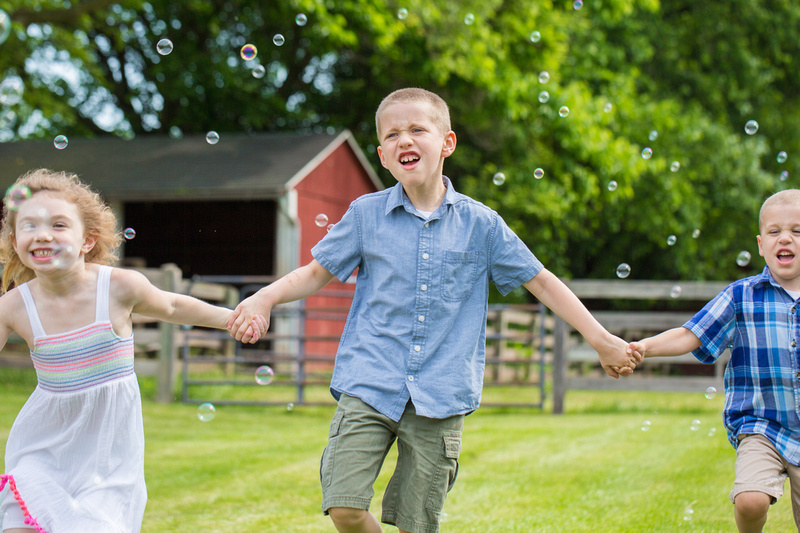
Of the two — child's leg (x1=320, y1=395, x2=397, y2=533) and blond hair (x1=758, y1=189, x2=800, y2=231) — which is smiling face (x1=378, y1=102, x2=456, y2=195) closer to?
child's leg (x1=320, y1=395, x2=397, y2=533)

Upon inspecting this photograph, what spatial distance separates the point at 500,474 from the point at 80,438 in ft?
9.87

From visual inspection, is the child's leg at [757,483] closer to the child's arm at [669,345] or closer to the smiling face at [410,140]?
the child's arm at [669,345]

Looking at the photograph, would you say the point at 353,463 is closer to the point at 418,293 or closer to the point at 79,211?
the point at 418,293

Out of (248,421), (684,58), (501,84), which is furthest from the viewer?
(684,58)

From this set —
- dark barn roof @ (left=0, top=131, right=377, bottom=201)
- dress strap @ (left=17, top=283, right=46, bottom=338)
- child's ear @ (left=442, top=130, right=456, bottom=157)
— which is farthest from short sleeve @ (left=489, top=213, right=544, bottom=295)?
dark barn roof @ (left=0, top=131, right=377, bottom=201)

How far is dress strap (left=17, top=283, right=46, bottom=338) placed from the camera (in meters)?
2.79

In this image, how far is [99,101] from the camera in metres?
21.6

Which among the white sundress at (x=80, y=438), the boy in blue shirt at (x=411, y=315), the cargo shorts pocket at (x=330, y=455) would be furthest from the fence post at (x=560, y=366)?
the white sundress at (x=80, y=438)

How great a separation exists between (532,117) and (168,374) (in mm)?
9547

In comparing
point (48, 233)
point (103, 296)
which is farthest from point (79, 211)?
point (103, 296)

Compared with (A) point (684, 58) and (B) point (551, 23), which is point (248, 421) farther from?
(A) point (684, 58)

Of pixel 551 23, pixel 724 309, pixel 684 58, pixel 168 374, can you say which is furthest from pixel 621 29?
pixel 724 309

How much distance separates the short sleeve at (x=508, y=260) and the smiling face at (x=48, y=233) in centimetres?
141

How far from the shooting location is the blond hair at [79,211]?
9.49ft
